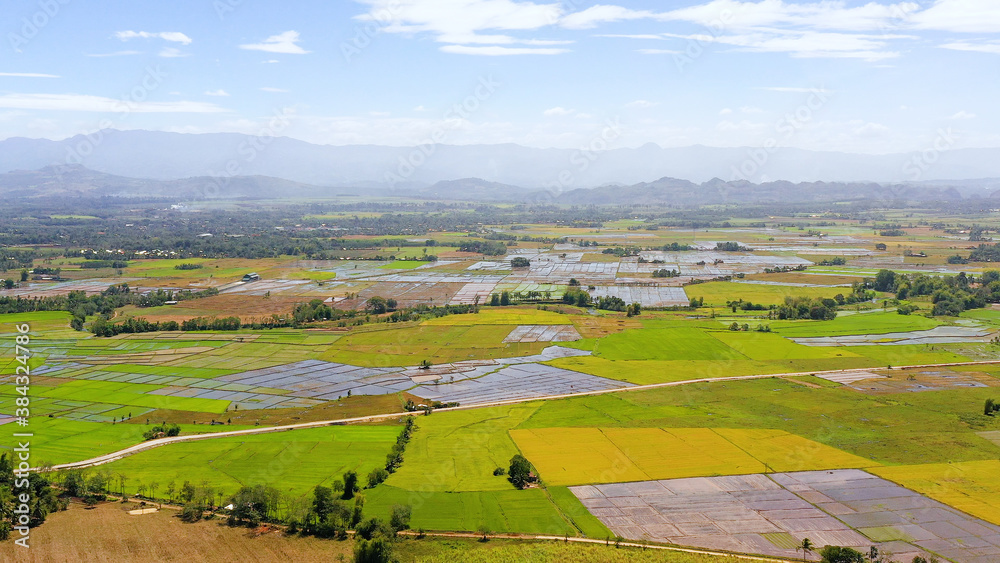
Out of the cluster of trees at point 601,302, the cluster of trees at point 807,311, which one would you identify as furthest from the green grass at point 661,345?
the cluster of trees at point 807,311

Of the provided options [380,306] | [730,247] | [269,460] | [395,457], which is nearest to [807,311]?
[380,306]

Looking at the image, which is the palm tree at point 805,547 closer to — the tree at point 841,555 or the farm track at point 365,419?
the tree at point 841,555

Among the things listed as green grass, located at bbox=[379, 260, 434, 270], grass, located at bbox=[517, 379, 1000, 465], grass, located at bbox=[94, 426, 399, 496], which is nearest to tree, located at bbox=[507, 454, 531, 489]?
grass, located at bbox=[94, 426, 399, 496]

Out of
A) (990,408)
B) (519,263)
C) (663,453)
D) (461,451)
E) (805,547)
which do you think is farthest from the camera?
(519,263)

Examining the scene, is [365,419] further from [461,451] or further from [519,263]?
[519,263]

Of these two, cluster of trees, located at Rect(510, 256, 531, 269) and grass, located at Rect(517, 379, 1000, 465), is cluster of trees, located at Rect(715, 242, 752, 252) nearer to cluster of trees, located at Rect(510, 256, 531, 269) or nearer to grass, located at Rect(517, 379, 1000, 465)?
cluster of trees, located at Rect(510, 256, 531, 269)

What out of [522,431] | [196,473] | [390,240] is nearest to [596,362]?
[522,431]

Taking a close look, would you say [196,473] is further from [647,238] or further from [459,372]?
[647,238]
